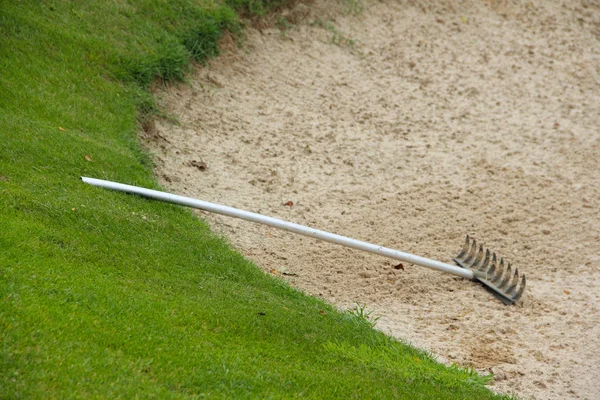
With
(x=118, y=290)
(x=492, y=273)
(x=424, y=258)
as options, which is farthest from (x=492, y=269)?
(x=118, y=290)

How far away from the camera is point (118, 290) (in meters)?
5.43

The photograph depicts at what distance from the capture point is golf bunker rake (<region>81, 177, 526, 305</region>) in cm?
763

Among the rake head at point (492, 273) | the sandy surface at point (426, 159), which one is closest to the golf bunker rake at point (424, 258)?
the rake head at point (492, 273)

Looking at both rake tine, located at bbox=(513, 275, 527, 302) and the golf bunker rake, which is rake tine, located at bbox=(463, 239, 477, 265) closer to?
the golf bunker rake

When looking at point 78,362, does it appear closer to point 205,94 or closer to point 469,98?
point 205,94

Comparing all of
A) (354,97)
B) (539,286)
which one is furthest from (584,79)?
(539,286)

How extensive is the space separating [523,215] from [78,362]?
727 cm

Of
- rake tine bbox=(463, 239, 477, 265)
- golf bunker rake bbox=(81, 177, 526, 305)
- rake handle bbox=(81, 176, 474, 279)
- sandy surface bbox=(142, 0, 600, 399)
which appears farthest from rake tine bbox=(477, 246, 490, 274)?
rake handle bbox=(81, 176, 474, 279)

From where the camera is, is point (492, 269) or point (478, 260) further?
point (478, 260)

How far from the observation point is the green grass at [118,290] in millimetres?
4496

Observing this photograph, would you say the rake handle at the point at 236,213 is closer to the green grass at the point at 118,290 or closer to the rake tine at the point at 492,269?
the green grass at the point at 118,290

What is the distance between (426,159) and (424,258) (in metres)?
3.54

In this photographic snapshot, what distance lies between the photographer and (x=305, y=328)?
6160 mm

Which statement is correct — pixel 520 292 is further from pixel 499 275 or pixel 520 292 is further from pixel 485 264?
pixel 485 264
